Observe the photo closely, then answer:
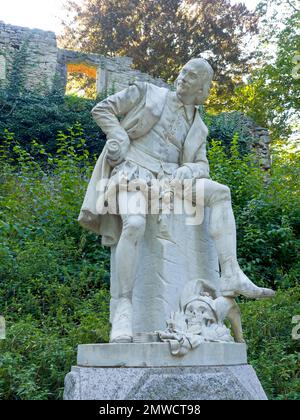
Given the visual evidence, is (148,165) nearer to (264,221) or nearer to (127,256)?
(127,256)

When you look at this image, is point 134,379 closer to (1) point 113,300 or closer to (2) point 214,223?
(1) point 113,300

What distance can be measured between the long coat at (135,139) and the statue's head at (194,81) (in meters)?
0.13

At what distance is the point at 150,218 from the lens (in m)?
3.67

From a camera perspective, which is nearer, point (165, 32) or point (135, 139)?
point (135, 139)

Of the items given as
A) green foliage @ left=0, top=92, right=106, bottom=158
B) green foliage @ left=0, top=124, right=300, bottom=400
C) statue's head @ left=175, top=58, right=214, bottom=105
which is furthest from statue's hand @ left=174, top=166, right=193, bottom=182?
green foliage @ left=0, top=92, right=106, bottom=158

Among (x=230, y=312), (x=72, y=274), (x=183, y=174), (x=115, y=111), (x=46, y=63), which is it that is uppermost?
(x=46, y=63)

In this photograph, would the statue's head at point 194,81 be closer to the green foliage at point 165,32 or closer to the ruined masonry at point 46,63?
the ruined masonry at point 46,63

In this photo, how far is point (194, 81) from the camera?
390cm

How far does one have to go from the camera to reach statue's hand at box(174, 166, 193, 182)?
146 inches

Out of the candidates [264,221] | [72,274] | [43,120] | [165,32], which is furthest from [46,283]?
[165,32]

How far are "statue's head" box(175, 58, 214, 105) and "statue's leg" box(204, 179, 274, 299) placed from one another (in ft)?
2.12

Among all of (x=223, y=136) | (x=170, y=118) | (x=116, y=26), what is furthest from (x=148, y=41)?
(x=170, y=118)

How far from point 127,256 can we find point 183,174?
0.68m

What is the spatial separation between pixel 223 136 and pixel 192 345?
33.5 feet
